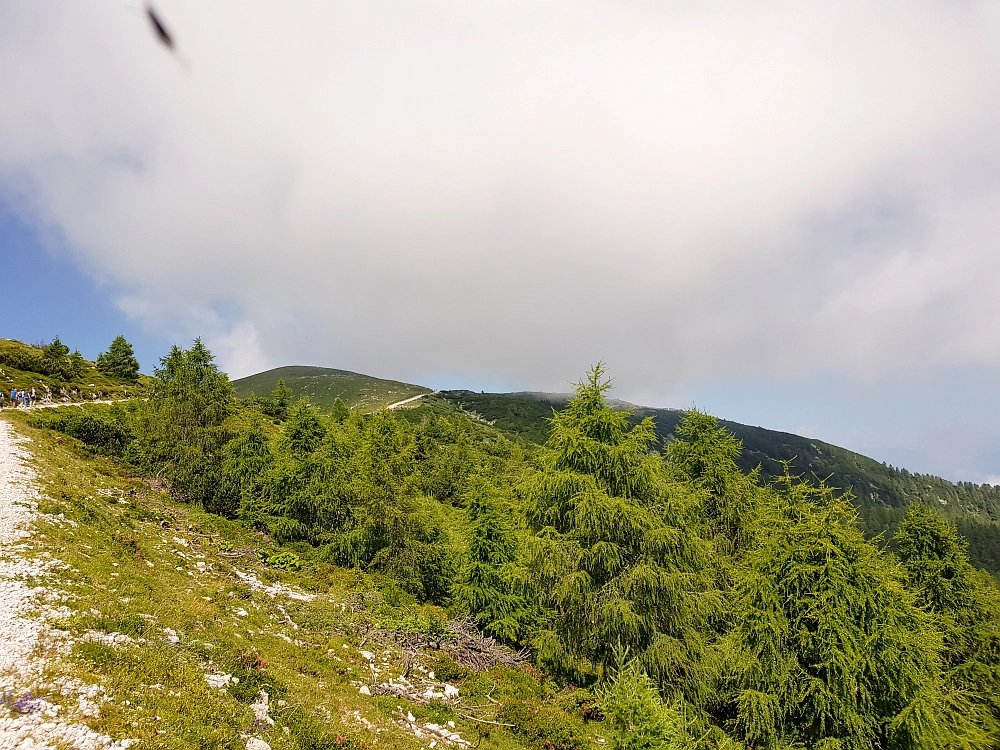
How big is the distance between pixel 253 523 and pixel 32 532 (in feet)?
51.8

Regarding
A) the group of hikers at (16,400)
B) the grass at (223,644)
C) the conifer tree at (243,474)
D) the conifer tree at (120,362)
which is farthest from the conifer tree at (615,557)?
the conifer tree at (120,362)

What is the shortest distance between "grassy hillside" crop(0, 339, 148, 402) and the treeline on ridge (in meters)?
38.1

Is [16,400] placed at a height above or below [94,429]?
above

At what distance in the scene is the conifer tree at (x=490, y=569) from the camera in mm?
21109

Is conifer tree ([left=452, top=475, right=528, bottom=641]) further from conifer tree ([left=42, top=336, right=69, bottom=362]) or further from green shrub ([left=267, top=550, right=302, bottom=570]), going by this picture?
conifer tree ([left=42, top=336, right=69, bottom=362])

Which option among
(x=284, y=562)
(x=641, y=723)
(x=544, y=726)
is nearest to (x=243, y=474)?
(x=284, y=562)

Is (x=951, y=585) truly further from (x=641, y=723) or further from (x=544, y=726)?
(x=641, y=723)

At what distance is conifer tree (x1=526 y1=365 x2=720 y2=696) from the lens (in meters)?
13.7

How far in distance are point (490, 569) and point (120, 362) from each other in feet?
320

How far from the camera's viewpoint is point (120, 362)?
276 feet

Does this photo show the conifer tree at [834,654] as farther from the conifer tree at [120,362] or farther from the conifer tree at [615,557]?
the conifer tree at [120,362]

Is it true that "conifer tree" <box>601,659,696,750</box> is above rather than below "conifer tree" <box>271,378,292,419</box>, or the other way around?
below

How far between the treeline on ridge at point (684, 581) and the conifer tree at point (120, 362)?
73440 mm

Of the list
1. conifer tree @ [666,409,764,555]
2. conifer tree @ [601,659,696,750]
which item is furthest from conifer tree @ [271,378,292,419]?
conifer tree @ [601,659,696,750]
